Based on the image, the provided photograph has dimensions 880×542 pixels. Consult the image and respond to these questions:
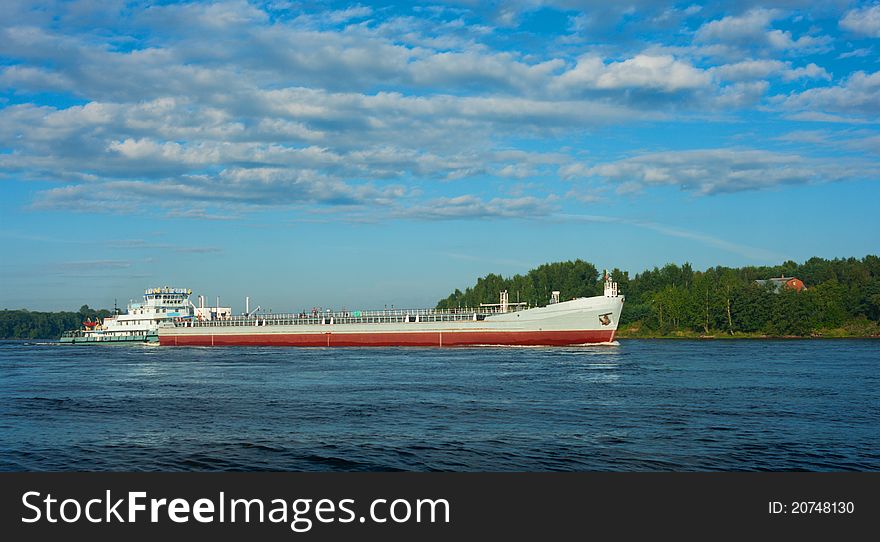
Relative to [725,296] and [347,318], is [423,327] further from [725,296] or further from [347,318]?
[725,296]

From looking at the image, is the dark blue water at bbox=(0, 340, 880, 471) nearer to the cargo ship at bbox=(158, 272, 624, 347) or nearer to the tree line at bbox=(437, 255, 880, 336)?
the cargo ship at bbox=(158, 272, 624, 347)

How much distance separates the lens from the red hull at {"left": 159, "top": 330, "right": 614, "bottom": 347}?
82.5 metres

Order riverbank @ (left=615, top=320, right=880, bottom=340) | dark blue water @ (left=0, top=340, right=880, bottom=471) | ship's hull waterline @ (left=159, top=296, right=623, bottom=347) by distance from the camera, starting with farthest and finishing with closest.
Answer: riverbank @ (left=615, top=320, right=880, bottom=340) < ship's hull waterline @ (left=159, top=296, right=623, bottom=347) < dark blue water @ (left=0, top=340, right=880, bottom=471)

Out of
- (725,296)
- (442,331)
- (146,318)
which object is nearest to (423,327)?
(442,331)

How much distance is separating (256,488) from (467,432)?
11.6m

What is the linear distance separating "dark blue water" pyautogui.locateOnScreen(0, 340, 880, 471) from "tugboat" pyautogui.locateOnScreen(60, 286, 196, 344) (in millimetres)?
61937

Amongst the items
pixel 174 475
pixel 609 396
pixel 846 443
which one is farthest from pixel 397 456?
pixel 609 396

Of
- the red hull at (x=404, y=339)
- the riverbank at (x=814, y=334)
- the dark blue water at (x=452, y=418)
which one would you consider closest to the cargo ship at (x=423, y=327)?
the red hull at (x=404, y=339)

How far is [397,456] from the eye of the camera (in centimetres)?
2294

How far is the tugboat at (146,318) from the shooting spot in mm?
116875

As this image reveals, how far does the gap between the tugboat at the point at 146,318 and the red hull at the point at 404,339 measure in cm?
741

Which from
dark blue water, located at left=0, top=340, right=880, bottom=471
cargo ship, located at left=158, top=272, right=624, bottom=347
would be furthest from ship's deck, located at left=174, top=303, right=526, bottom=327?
dark blue water, located at left=0, top=340, right=880, bottom=471

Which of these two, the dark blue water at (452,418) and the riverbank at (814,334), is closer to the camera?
the dark blue water at (452,418)

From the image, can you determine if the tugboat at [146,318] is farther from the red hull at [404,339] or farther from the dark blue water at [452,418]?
the dark blue water at [452,418]
